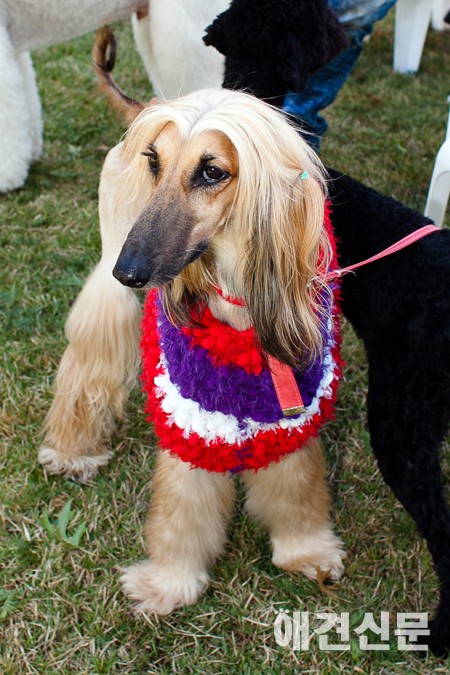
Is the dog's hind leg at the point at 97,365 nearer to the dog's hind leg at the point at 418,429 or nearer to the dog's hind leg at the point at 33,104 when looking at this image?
the dog's hind leg at the point at 418,429

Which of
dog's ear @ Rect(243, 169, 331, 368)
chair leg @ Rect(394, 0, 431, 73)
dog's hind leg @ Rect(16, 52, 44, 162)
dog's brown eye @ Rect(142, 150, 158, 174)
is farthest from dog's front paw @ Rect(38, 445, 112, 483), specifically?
chair leg @ Rect(394, 0, 431, 73)

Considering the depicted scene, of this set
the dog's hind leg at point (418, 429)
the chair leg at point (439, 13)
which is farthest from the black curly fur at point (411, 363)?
the chair leg at point (439, 13)

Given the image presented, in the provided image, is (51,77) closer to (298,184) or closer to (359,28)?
(359,28)

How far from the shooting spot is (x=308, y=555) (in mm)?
1838

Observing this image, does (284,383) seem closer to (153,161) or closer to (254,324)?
(254,324)

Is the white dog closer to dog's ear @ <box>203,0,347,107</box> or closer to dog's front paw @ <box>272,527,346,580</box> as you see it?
dog's ear @ <box>203,0,347,107</box>

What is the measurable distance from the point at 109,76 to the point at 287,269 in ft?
3.45

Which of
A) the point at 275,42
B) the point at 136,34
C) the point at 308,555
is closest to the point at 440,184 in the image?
the point at 275,42

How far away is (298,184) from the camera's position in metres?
1.24

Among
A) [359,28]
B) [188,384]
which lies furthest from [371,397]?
[359,28]

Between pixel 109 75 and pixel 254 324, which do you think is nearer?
pixel 254 324

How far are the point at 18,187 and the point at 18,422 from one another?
5.16ft

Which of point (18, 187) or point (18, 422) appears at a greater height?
point (18, 187)

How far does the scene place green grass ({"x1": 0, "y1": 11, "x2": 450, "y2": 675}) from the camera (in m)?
1.68
